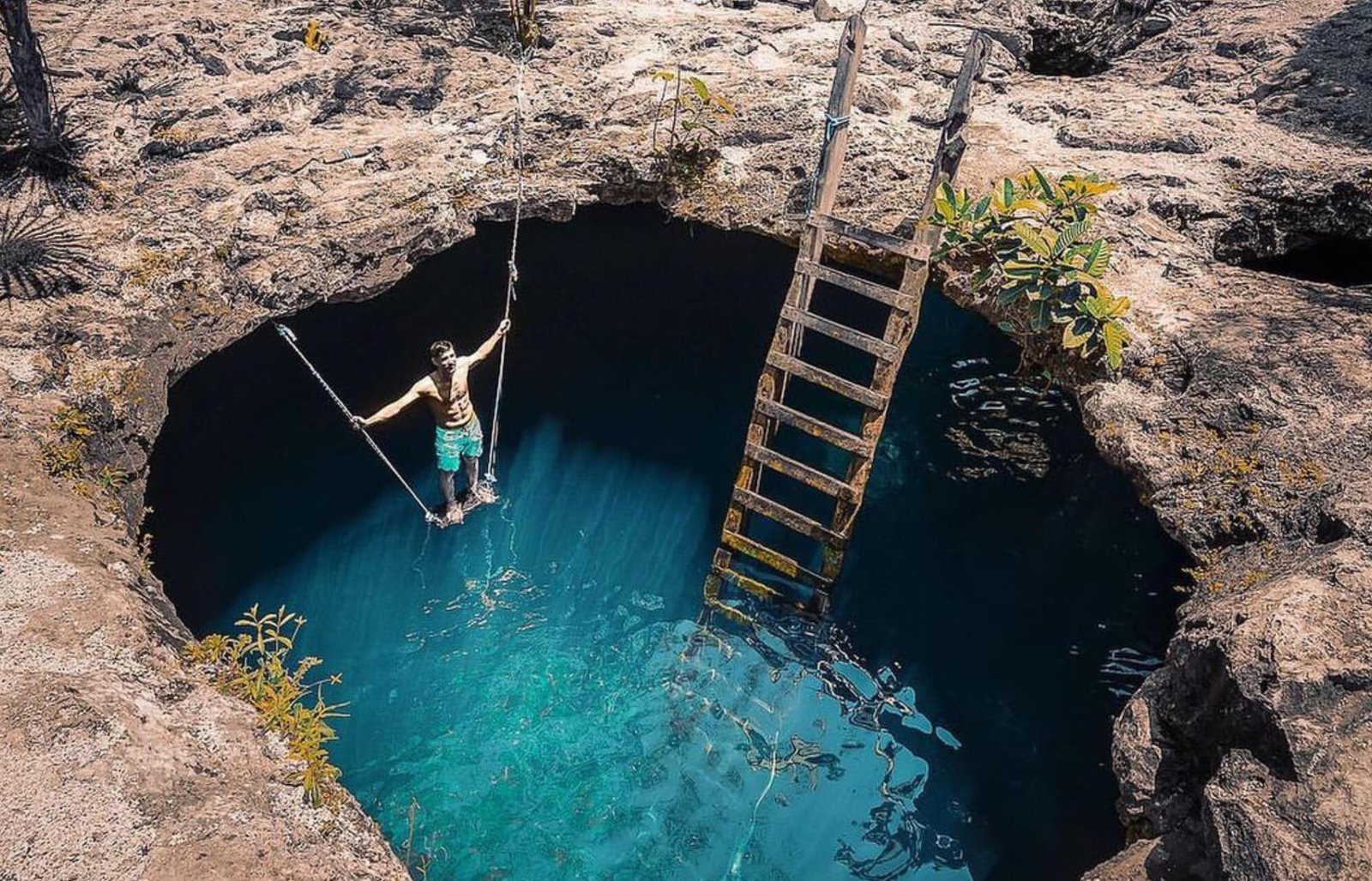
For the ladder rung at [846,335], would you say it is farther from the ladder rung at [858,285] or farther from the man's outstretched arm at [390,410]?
the man's outstretched arm at [390,410]

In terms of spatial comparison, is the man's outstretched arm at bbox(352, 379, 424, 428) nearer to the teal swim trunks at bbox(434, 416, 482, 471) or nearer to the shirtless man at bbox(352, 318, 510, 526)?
the shirtless man at bbox(352, 318, 510, 526)

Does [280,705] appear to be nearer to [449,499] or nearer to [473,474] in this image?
[449,499]

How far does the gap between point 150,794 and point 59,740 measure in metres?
0.45

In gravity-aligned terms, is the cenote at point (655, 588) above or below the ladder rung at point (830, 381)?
below

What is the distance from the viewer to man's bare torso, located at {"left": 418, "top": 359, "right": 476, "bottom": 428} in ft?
23.6

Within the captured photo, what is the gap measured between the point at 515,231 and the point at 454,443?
170 cm

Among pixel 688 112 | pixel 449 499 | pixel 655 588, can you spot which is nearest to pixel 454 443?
pixel 449 499

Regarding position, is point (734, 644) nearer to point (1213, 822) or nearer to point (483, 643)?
point (483, 643)

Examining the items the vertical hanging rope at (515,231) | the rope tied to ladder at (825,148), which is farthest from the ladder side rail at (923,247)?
the vertical hanging rope at (515,231)

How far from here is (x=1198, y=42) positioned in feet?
29.6

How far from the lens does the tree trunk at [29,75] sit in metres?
6.17

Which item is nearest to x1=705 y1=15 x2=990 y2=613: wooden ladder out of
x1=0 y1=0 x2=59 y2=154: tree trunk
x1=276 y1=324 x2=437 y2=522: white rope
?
x1=276 y1=324 x2=437 y2=522: white rope

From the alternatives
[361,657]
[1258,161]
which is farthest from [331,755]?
[1258,161]

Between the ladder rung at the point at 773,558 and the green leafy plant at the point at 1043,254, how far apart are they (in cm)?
235
